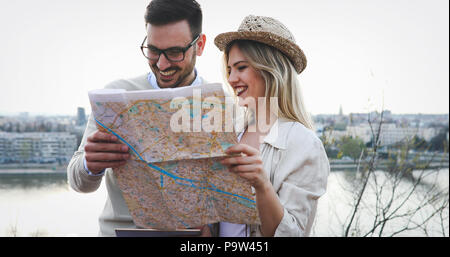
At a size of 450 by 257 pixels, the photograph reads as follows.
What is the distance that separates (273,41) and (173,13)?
1.77ft

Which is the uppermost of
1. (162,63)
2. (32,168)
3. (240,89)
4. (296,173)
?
(162,63)

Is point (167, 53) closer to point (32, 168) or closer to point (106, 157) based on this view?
point (106, 157)

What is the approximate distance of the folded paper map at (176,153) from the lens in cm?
107

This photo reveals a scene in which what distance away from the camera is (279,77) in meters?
1.55

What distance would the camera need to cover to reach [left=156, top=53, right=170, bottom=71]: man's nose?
1736 mm

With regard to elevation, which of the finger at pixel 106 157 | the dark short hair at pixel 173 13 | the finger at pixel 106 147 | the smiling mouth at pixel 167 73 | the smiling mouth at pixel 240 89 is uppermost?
the dark short hair at pixel 173 13

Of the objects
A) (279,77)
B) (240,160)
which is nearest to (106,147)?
(240,160)

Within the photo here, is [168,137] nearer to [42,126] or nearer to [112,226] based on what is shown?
[112,226]

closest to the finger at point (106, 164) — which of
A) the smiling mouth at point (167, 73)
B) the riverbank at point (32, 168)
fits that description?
the smiling mouth at point (167, 73)

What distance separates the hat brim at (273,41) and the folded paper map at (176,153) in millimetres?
503

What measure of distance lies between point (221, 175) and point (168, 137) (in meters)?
0.21

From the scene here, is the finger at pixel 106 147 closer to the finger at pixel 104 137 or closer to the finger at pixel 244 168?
the finger at pixel 104 137

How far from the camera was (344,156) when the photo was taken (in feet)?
13.2
